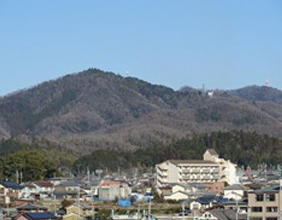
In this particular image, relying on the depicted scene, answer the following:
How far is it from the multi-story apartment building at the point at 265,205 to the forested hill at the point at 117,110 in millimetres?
70136

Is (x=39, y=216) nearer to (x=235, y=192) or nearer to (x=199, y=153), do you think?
(x=235, y=192)

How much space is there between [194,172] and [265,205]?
2371 cm

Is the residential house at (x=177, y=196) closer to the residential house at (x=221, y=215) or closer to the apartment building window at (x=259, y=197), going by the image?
the residential house at (x=221, y=215)

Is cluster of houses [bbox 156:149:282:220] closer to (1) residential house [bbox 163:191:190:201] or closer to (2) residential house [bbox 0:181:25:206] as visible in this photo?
(1) residential house [bbox 163:191:190:201]

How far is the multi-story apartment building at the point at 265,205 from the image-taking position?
25906 millimetres

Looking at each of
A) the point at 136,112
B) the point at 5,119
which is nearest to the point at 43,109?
the point at 5,119

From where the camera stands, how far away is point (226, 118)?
119312 millimetres

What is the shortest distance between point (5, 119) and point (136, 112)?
2131cm

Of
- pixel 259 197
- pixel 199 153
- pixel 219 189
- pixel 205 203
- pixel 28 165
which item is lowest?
pixel 205 203

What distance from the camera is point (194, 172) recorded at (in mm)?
49750

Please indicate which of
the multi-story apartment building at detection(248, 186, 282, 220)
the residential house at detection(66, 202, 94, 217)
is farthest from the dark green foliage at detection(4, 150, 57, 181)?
the multi-story apartment building at detection(248, 186, 282, 220)

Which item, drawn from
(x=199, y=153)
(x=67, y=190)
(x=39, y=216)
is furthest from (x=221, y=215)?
(x=199, y=153)

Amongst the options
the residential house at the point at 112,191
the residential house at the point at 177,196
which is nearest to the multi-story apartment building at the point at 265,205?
the residential house at the point at 177,196

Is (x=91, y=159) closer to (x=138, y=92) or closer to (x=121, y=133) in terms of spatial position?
(x=121, y=133)
